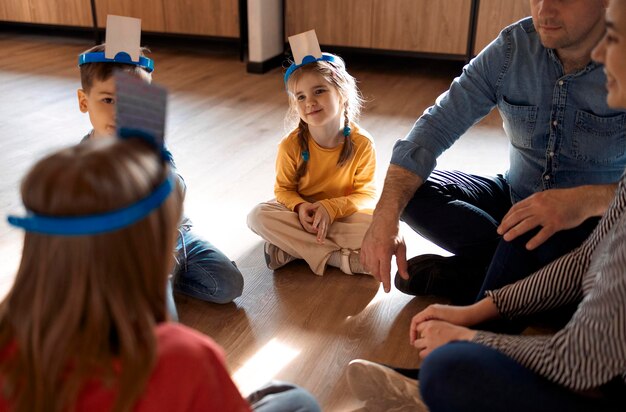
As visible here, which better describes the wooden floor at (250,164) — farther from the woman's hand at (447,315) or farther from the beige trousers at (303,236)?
the woman's hand at (447,315)

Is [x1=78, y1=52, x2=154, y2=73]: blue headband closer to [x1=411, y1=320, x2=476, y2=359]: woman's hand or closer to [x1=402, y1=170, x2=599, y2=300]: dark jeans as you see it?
[x1=402, y1=170, x2=599, y2=300]: dark jeans

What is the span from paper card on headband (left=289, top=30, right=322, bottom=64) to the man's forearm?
469mm

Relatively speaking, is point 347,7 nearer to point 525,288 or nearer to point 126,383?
point 525,288

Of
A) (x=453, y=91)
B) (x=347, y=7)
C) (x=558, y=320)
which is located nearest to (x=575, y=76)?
(x=453, y=91)

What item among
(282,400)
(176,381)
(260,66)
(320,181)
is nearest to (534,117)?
(320,181)

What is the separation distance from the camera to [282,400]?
107cm

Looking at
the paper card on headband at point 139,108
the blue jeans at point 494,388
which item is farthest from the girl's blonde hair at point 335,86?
the paper card on headband at point 139,108

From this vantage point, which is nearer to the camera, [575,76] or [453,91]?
[575,76]

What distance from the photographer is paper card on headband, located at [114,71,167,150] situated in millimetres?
743

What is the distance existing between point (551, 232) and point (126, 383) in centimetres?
96

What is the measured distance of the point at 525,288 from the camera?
3.89ft

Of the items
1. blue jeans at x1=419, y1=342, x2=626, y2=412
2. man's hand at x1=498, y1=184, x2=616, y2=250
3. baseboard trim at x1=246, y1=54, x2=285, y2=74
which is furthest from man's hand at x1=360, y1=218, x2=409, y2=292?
baseboard trim at x1=246, y1=54, x2=285, y2=74

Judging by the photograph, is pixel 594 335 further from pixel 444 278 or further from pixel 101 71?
pixel 101 71

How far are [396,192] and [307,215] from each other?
339mm
